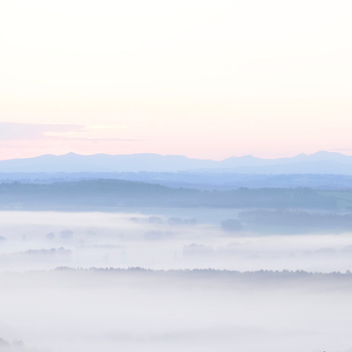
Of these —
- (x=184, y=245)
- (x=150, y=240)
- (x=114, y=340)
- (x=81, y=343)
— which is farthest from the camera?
(x=150, y=240)

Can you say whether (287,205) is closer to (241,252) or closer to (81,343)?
(241,252)

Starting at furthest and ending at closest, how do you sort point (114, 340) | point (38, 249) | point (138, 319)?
point (38, 249) < point (138, 319) < point (114, 340)

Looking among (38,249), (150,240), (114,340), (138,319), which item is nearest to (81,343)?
(114,340)

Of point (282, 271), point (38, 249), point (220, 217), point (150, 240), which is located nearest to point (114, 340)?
point (282, 271)

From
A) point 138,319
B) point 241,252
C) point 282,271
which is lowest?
point 138,319

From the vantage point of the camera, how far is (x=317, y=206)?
591 feet

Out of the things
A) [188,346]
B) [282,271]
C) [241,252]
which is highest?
[241,252]

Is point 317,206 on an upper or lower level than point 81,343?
upper

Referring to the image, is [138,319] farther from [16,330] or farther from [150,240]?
[150,240]

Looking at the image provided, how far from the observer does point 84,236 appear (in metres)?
167

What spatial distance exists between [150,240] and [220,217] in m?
28.3

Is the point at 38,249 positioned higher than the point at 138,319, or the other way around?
the point at 38,249

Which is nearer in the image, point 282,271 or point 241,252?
point 282,271

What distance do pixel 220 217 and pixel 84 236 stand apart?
1538 inches
